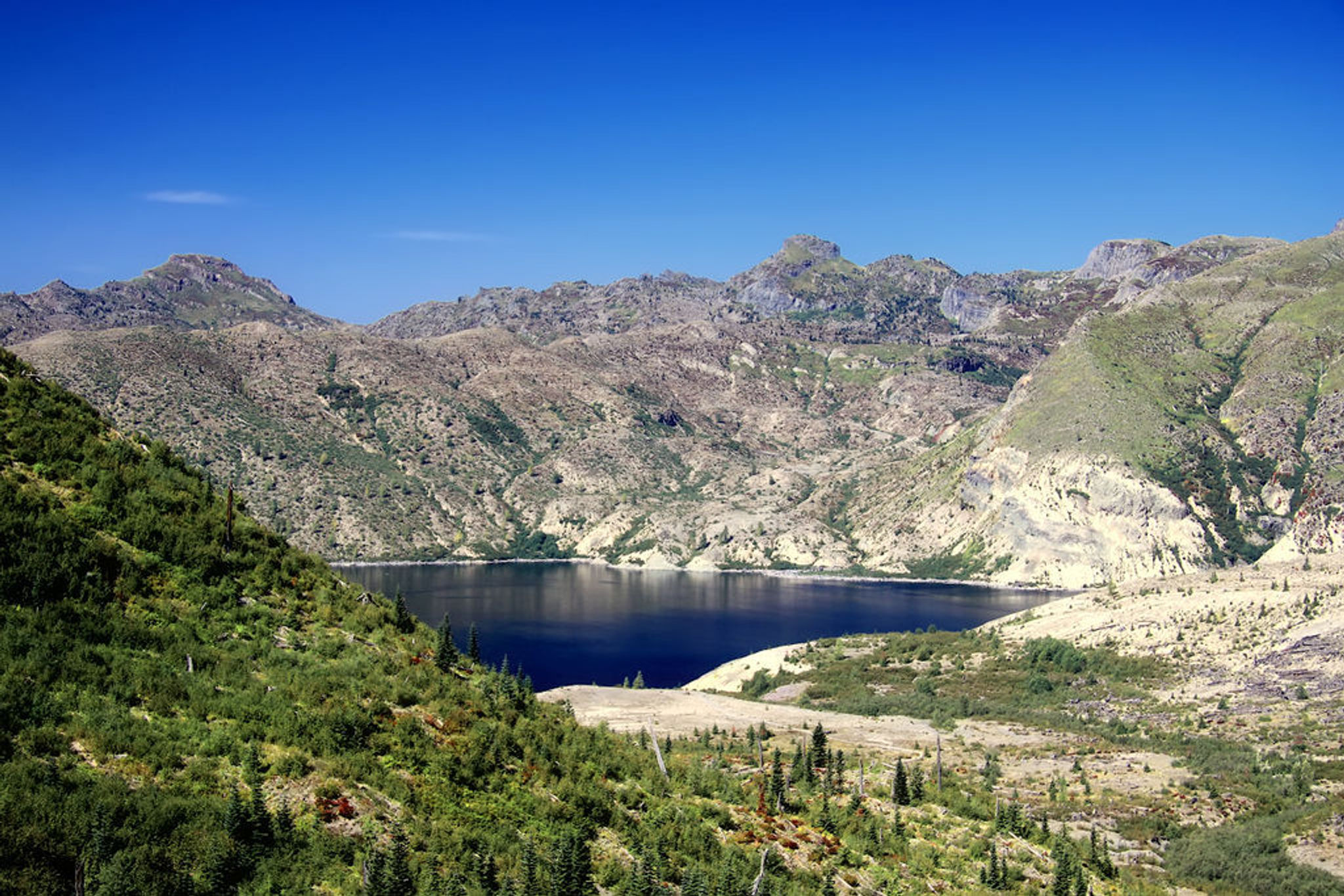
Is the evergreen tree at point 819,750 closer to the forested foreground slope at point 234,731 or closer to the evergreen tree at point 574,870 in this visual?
the forested foreground slope at point 234,731

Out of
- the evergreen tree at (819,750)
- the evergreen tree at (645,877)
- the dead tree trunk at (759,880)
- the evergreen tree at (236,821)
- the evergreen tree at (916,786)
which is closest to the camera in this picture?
the evergreen tree at (236,821)

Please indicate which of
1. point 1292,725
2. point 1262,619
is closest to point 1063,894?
point 1292,725

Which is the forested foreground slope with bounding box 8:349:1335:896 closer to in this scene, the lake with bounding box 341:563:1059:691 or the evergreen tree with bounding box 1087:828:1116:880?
the evergreen tree with bounding box 1087:828:1116:880

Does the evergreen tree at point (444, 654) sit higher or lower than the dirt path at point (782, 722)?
higher

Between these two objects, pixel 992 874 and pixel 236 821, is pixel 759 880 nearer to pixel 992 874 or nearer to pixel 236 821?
pixel 236 821

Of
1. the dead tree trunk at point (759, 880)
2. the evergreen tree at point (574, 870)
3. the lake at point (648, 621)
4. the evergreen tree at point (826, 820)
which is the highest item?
the evergreen tree at point (574, 870)

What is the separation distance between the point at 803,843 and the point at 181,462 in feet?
58.6

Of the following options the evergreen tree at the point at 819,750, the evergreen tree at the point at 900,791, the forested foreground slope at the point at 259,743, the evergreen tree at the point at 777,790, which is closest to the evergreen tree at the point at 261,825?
the forested foreground slope at the point at 259,743

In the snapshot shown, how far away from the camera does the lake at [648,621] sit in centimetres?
12738

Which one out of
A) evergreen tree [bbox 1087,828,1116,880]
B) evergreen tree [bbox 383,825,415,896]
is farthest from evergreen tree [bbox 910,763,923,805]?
evergreen tree [bbox 383,825,415,896]

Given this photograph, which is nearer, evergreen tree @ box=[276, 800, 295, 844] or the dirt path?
evergreen tree @ box=[276, 800, 295, 844]

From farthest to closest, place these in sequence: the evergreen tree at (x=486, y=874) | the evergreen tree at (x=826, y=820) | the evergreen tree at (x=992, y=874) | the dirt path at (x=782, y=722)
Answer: the dirt path at (x=782, y=722)
the evergreen tree at (x=992, y=874)
the evergreen tree at (x=826, y=820)
the evergreen tree at (x=486, y=874)

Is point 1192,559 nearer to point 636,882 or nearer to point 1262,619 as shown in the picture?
point 1262,619

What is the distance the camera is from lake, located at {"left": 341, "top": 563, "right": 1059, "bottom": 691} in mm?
127375
